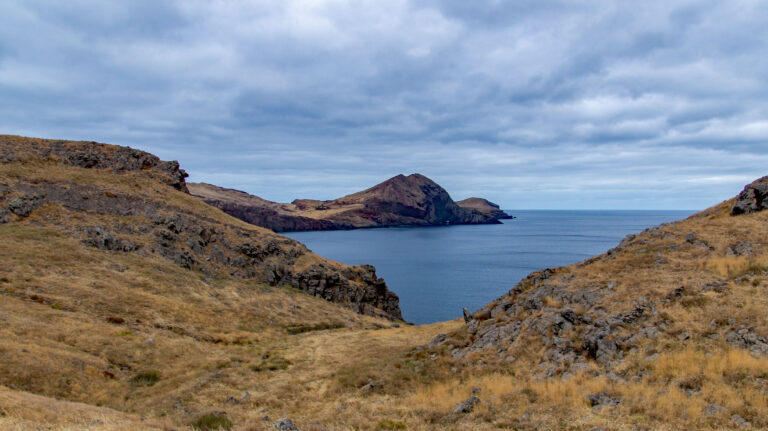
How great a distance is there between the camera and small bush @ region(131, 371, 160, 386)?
73.1ft

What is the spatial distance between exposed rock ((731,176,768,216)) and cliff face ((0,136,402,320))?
47.0 meters

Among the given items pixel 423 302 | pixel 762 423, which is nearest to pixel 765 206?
pixel 762 423

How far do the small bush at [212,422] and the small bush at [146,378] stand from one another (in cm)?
968

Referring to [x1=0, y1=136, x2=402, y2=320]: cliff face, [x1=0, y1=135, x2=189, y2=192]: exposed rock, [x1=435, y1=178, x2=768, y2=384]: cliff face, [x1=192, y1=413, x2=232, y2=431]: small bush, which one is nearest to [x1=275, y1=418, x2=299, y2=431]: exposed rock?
[x1=192, y1=413, x2=232, y2=431]: small bush

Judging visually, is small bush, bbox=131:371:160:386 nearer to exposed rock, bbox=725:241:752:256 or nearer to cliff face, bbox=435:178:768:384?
cliff face, bbox=435:178:768:384

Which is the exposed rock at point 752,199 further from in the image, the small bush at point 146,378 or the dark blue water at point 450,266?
the dark blue water at point 450,266

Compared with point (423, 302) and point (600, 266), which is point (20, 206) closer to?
point (600, 266)

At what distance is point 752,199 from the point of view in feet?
90.4

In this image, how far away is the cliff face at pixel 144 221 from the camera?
48562 mm

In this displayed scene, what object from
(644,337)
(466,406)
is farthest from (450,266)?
(466,406)

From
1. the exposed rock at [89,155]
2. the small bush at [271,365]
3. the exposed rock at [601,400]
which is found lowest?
the small bush at [271,365]

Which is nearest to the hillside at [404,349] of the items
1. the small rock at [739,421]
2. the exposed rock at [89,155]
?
the small rock at [739,421]

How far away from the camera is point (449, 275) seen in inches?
4439

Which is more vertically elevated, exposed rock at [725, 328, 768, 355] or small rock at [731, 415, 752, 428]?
exposed rock at [725, 328, 768, 355]
